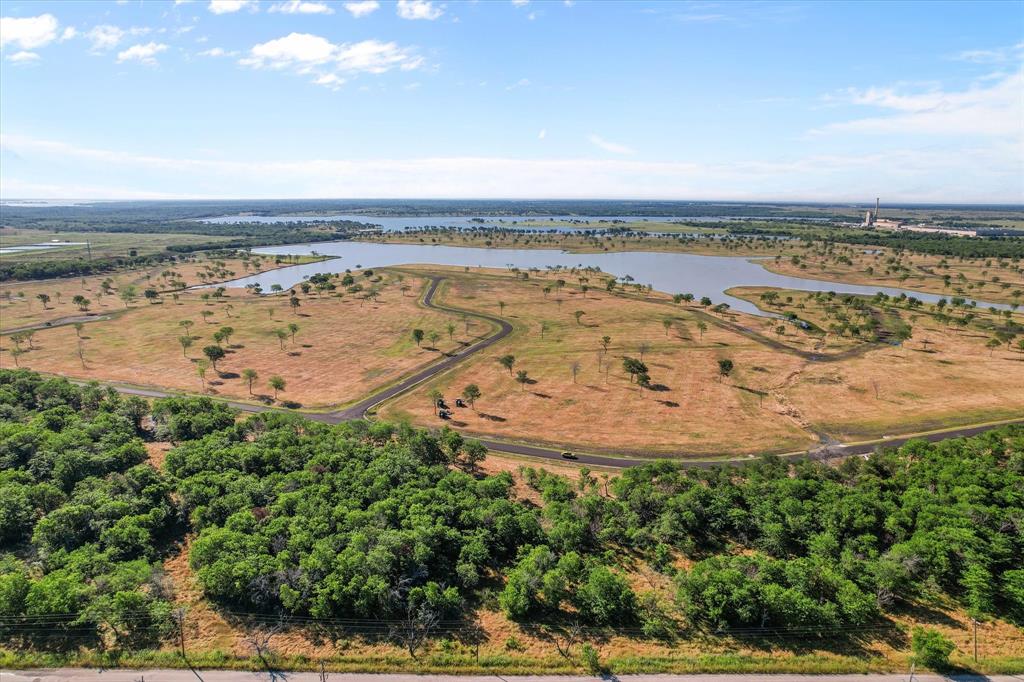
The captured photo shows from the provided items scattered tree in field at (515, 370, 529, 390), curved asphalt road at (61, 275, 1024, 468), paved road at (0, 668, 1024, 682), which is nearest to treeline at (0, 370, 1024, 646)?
paved road at (0, 668, 1024, 682)

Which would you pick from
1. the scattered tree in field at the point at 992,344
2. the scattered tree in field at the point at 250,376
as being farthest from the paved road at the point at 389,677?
the scattered tree in field at the point at 992,344

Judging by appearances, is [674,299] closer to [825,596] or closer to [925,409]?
[925,409]

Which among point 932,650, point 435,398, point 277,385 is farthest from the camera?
point 277,385

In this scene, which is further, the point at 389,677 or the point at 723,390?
the point at 723,390

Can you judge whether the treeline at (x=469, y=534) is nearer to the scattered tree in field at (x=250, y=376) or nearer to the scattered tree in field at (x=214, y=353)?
the scattered tree in field at (x=250, y=376)

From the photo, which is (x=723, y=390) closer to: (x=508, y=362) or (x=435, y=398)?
(x=508, y=362)

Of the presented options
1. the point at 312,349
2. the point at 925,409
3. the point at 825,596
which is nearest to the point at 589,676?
the point at 825,596

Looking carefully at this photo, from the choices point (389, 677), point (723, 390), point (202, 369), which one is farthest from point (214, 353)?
point (723, 390)
